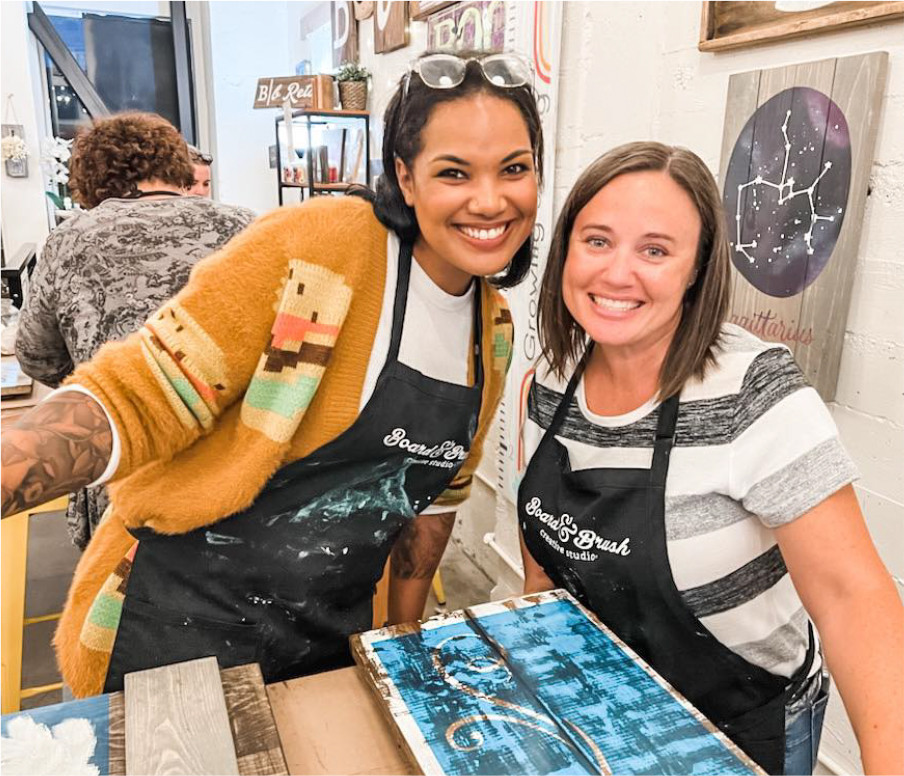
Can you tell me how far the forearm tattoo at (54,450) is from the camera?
82 centimetres

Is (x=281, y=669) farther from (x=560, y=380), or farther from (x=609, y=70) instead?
(x=609, y=70)

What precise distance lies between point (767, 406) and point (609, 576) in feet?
1.08

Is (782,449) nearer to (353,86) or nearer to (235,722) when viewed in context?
(235,722)

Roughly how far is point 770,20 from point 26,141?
15.5 feet

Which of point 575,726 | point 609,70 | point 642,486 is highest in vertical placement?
point 609,70

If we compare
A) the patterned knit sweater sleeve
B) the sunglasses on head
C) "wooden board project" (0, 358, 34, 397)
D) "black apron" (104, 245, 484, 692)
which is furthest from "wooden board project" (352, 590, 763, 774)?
"wooden board project" (0, 358, 34, 397)

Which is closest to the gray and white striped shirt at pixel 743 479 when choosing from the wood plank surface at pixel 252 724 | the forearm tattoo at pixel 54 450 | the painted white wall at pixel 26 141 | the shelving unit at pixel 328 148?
the wood plank surface at pixel 252 724

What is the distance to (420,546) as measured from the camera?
1.56 m

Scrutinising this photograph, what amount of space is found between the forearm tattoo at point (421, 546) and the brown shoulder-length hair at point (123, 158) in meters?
1.32

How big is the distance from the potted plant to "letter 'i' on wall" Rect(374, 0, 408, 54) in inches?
8.3

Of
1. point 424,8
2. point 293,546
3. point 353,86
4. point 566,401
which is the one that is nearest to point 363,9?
point 353,86

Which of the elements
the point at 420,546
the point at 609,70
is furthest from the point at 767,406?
the point at 609,70

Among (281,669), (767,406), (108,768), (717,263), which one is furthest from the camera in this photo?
(281,669)

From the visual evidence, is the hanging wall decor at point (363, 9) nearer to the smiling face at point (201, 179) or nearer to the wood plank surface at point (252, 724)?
the smiling face at point (201, 179)
